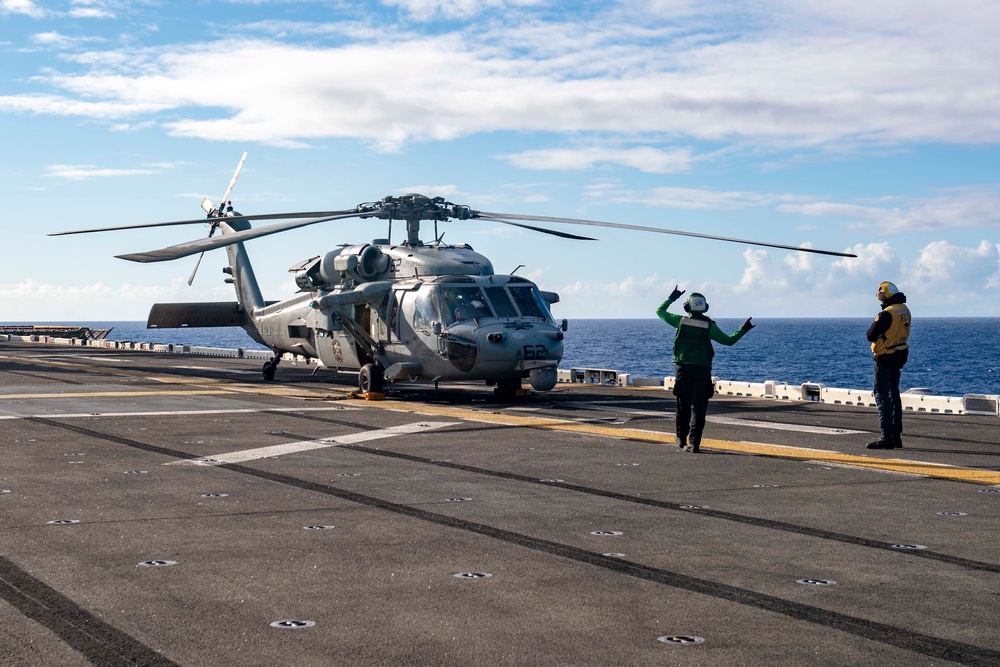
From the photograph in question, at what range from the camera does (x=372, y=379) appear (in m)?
23.2

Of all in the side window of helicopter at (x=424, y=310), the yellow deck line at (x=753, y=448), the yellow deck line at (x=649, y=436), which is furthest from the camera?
the side window of helicopter at (x=424, y=310)

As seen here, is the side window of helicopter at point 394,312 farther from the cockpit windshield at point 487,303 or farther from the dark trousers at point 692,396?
the dark trousers at point 692,396

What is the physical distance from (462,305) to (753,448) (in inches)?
360

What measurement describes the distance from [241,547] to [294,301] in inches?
794

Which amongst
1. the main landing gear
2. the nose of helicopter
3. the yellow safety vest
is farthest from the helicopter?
the yellow safety vest

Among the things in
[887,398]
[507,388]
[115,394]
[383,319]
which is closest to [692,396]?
[887,398]

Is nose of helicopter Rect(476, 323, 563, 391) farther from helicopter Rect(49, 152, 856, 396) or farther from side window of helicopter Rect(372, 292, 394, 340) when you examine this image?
side window of helicopter Rect(372, 292, 394, 340)

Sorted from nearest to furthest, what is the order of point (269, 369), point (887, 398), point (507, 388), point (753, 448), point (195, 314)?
point (887, 398) → point (753, 448) → point (507, 388) → point (269, 369) → point (195, 314)

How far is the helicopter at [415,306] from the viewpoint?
21297 millimetres

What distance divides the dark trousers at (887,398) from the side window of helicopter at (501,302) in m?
9.41

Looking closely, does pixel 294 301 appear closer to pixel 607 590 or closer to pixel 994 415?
pixel 994 415

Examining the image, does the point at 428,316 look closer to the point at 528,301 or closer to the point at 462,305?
the point at 462,305

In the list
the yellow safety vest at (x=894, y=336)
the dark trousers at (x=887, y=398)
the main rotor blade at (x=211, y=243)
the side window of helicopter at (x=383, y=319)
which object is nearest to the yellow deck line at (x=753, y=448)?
the dark trousers at (x=887, y=398)

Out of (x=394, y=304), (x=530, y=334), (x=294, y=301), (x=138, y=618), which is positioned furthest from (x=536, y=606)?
(x=294, y=301)
